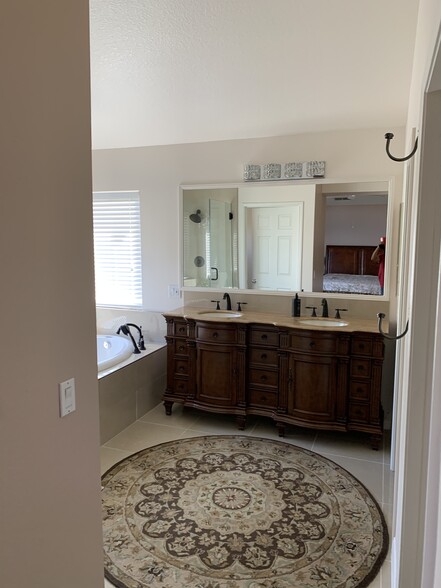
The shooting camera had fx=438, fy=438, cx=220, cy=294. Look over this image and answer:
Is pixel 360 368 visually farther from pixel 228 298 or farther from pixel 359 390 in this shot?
pixel 228 298

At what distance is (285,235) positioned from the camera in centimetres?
382

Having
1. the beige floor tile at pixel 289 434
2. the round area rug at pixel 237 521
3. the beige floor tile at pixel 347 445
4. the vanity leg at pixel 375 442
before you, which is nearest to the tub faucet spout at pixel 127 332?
the round area rug at pixel 237 521

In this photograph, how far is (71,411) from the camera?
1.35 m

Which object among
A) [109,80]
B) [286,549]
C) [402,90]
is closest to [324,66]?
[402,90]

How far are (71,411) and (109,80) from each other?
7.00 ft

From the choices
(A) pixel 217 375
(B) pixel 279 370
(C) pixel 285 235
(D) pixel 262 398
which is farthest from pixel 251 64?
(D) pixel 262 398

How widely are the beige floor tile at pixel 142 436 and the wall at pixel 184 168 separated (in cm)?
124

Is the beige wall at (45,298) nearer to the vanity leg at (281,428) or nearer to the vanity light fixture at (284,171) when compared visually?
the vanity leg at (281,428)

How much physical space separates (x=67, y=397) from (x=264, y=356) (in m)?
2.37

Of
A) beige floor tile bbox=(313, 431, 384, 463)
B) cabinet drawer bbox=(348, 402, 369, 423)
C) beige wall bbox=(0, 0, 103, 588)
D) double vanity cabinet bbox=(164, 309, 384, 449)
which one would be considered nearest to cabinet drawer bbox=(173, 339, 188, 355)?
double vanity cabinet bbox=(164, 309, 384, 449)

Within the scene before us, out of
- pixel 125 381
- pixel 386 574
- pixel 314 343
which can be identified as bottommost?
pixel 386 574

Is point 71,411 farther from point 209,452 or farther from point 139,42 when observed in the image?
point 209,452

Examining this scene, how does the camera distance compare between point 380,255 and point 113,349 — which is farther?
point 113,349

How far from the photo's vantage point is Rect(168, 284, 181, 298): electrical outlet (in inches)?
171
